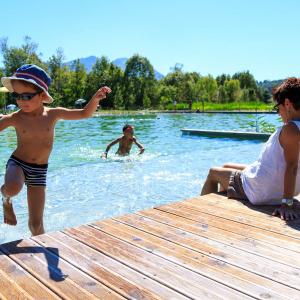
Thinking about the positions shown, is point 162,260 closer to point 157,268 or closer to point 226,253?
point 157,268

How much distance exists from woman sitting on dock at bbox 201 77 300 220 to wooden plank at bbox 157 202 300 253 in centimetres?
36

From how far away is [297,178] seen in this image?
11.6 ft

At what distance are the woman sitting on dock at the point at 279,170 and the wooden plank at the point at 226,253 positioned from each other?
0.87 metres

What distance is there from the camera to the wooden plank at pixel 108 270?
7.03ft

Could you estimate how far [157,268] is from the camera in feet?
8.01

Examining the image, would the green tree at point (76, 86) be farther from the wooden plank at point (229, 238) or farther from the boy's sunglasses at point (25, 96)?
the wooden plank at point (229, 238)

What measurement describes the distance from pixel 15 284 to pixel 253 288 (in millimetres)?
1260

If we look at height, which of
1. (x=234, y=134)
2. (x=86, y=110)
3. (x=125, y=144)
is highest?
(x=86, y=110)

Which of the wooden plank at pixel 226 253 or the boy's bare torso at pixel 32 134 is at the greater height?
the boy's bare torso at pixel 32 134

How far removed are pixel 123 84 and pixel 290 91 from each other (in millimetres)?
55586

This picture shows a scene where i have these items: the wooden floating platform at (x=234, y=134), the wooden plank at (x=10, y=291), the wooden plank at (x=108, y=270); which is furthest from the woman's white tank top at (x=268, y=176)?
the wooden floating platform at (x=234, y=134)

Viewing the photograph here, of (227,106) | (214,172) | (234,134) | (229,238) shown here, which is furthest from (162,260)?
(227,106)

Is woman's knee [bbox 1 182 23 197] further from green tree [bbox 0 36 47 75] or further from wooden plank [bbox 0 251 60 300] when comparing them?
green tree [bbox 0 36 47 75]

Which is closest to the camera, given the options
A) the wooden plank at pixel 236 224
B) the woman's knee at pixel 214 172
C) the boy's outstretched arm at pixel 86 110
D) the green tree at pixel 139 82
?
the wooden plank at pixel 236 224
